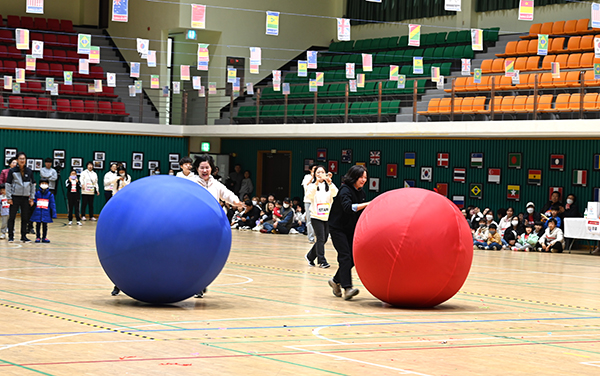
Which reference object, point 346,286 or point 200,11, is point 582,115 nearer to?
point 200,11

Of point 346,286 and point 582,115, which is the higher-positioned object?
point 582,115

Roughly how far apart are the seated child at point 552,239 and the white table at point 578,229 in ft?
0.88

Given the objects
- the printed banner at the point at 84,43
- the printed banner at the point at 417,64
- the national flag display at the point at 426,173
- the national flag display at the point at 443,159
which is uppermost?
the printed banner at the point at 84,43

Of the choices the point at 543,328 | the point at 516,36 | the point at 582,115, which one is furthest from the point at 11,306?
the point at 516,36

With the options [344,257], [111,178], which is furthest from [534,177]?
[344,257]

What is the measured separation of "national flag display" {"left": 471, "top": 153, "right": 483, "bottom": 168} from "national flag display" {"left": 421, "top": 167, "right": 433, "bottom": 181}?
1561mm

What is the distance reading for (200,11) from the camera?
19.4m

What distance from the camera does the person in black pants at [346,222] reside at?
9.68 m

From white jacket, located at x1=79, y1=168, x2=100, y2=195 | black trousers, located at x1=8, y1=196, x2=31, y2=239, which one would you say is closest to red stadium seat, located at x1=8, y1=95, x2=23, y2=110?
white jacket, located at x1=79, y1=168, x2=100, y2=195

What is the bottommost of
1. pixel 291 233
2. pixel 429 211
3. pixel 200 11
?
pixel 291 233

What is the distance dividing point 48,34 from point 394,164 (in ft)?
49.0

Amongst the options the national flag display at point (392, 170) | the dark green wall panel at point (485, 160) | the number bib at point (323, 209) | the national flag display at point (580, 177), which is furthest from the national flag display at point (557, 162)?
the number bib at point (323, 209)

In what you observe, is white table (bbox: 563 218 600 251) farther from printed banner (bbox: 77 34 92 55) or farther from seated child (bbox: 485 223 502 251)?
printed banner (bbox: 77 34 92 55)

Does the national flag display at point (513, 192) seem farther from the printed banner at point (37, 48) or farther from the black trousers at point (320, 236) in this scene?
the printed banner at point (37, 48)
